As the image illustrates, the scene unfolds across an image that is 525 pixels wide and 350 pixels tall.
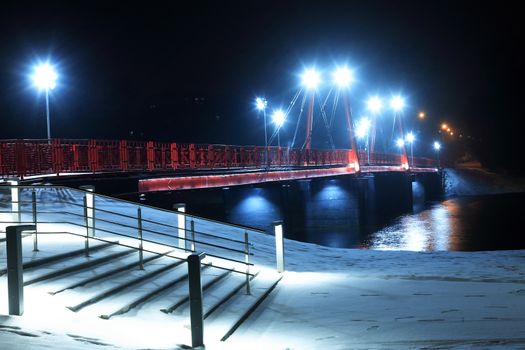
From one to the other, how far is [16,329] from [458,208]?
57108 millimetres

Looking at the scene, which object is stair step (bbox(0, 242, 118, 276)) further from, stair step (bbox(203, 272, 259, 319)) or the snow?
stair step (bbox(203, 272, 259, 319))

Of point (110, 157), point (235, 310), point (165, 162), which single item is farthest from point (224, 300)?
point (165, 162)

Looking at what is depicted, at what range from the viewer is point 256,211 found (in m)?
40.2

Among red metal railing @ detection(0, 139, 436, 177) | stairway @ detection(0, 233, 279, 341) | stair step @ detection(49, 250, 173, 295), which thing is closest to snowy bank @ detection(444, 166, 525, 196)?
red metal railing @ detection(0, 139, 436, 177)

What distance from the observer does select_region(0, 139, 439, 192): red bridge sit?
778 inches

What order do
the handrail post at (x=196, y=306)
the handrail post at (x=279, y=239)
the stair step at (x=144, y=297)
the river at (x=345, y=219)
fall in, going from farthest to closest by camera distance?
the river at (x=345, y=219)
the handrail post at (x=279, y=239)
the stair step at (x=144, y=297)
the handrail post at (x=196, y=306)

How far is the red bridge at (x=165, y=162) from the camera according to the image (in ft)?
64.8

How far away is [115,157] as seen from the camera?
23.2 m

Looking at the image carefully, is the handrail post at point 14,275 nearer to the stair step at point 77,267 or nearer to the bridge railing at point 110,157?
the stair step at point 77,267

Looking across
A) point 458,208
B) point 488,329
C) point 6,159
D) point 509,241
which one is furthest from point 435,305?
point 458,208

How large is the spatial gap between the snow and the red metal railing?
666 centimetres

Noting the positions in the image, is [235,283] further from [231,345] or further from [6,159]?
[6,159]

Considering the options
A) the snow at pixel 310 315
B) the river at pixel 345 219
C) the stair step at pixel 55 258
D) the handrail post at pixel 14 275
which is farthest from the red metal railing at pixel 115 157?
the handrail post at pixel 14 275

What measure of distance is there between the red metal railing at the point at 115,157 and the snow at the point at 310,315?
21.8 feet
